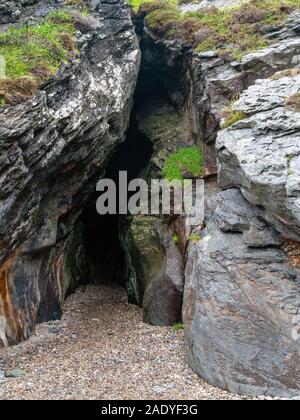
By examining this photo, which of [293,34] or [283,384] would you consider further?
[293,34]

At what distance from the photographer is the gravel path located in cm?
1108

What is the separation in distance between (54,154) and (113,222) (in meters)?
13.4

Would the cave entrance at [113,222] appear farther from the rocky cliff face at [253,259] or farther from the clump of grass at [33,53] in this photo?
the rocky cliff face at [253,259]

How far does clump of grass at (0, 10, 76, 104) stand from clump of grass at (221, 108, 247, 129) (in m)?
6.62

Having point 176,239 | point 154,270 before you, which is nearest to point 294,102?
point 176,239

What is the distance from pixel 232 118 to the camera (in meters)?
14.0

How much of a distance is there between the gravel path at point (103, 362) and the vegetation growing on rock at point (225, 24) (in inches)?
521

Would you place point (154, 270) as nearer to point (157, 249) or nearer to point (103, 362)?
point (157, 249)

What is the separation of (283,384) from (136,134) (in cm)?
1859

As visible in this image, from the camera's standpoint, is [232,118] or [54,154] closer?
[232,118]

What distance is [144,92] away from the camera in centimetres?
2722

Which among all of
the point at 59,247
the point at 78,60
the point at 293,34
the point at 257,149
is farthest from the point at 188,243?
the point at 293,34

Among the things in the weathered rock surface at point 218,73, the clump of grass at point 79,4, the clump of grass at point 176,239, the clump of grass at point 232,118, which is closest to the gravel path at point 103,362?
the clump of grass at point 176,239

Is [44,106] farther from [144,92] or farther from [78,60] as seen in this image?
[144,92]
